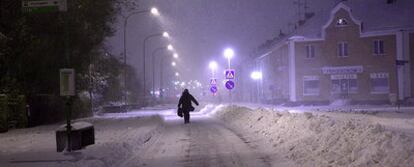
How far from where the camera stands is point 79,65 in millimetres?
31516

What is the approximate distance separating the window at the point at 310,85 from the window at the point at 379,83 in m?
6.59

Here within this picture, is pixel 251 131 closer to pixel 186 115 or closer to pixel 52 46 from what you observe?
pixel 186 115

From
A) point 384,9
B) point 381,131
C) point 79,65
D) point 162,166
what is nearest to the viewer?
point 381,131

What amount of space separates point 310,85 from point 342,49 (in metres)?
5.94

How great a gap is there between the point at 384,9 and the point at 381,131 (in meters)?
61.4

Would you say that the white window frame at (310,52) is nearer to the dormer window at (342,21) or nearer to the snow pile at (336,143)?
the dormer window at (342,21)

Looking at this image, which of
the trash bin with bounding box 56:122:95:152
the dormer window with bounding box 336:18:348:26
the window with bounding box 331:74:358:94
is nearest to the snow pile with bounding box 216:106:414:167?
the trash bin with bounding box 56:122:95:152

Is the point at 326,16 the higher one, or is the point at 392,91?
the point at 326,16

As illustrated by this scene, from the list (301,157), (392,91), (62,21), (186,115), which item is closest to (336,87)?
(392,91)

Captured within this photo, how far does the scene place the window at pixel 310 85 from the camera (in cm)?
6762

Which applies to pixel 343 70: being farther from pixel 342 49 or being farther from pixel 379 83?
pixel 379 83

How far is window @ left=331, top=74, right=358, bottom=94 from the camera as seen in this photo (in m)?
66.1

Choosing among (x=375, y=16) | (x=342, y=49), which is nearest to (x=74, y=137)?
(x=342, y=49)

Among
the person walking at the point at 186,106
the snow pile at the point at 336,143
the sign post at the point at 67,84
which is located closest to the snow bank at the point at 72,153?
the sign post at the point at 67,84
